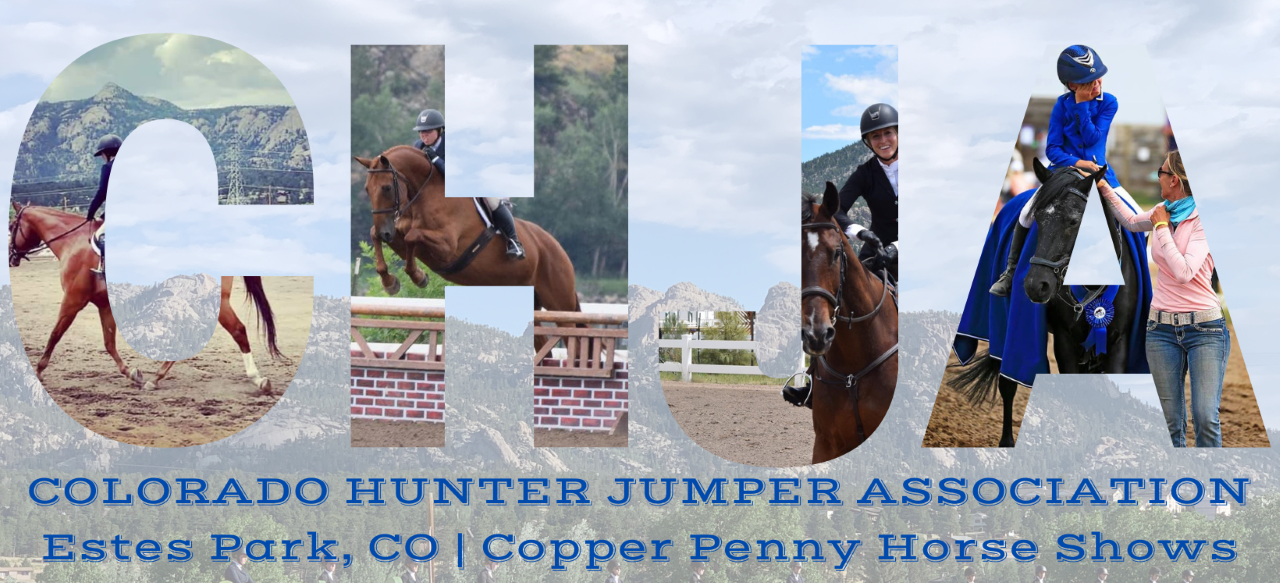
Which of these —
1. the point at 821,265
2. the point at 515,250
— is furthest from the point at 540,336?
the point at 821,265

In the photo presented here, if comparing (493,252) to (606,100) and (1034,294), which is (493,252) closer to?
(606,100)

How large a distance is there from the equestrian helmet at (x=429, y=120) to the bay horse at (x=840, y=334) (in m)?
2.70

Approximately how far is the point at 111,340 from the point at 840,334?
5.63 meters

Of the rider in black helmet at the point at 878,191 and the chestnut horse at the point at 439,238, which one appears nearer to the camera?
the rider in black helmet at the point at 878,191

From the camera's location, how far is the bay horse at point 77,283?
822cm

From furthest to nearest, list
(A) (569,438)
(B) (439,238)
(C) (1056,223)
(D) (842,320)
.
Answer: (B) (439,238) < (A) (569,438) < (D) (842,320) < (C) (1056,223)

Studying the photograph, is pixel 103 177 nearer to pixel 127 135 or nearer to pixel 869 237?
pixel 127 135

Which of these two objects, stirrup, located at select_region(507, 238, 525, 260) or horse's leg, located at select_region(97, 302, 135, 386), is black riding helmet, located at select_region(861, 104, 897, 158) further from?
horse's leg, located at select_region(97, 302, 135, 386)

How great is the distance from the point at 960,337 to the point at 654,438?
2426mm

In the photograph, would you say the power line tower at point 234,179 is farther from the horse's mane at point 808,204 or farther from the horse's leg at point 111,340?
the horse's mane at point 808,204

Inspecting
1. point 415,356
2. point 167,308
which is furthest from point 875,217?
point 167,308

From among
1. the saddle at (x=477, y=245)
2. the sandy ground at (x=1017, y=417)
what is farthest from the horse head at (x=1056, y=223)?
the saddle at (x=477, y=245)

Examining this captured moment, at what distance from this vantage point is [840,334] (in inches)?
301

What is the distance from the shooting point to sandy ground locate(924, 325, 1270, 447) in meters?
7.48
